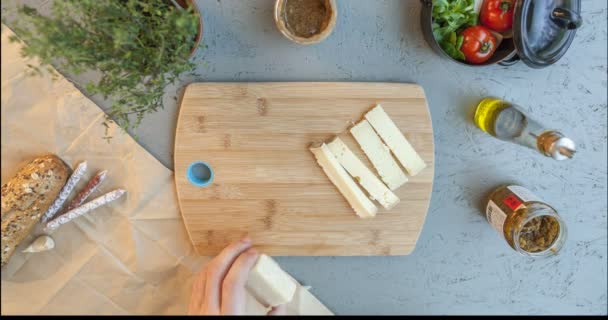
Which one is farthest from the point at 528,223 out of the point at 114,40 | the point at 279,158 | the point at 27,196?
the point at 27,196

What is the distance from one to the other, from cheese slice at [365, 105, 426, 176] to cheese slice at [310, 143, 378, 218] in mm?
157

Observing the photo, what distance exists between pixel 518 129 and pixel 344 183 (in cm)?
52

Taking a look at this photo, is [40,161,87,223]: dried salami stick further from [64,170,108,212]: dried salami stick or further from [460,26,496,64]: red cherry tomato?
[460,26,496,64]: red cherry tomato

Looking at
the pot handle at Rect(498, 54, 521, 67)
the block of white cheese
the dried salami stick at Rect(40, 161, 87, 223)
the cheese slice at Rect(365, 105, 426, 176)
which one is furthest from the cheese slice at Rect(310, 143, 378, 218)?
the dried salami stick at Rect(40, 161, 87, 223)

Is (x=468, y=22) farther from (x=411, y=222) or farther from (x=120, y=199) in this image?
(x=120, y=199)

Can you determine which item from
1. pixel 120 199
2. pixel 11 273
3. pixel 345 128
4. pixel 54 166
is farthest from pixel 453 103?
pixel 11 273

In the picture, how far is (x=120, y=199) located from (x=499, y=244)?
1.24 metres

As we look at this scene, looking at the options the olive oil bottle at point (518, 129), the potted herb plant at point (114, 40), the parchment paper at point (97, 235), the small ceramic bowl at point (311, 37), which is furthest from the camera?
the parchment paper at point (97, 235)

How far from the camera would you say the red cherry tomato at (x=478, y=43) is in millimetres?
1143

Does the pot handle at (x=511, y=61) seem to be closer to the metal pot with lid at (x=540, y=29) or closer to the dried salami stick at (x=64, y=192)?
the metal pot with lid at (x=540, y=29)

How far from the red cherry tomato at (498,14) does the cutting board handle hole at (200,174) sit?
92 centimetres

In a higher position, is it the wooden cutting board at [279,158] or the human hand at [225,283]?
the wooden cutting board at [279,158]

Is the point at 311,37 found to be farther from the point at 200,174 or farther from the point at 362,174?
the point at 200,174

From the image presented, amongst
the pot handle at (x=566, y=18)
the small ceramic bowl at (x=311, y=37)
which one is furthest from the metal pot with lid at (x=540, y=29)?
the small ceramic bowl at (x=311, y=37)
